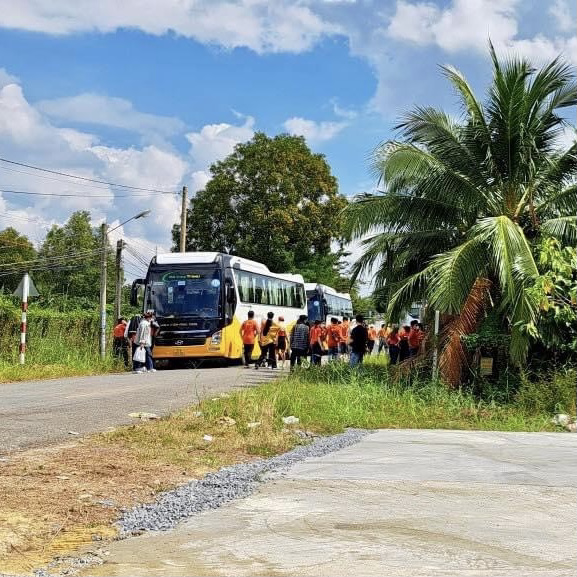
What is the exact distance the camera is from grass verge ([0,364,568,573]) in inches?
237

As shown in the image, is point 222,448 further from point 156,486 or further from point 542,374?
point 542,374

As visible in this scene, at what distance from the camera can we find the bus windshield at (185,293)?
82.6 ft

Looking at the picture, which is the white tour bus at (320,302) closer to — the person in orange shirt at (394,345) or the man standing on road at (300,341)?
the person in orange shirt at (394,345)

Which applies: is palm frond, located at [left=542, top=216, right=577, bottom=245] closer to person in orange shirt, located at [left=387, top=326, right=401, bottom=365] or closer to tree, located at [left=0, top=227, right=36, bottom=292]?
person in orange shirt, located at [left=387, top=326, right=401, bottom=365]

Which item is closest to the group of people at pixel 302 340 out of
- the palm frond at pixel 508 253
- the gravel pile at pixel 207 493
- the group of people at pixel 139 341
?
the group of people at pixel 139 341

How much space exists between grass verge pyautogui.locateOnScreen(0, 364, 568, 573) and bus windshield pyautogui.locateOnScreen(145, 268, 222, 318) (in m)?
7.80

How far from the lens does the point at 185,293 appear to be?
83.2ft

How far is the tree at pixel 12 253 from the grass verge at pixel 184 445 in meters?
45.4

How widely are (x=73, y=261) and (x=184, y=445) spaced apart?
172 ft

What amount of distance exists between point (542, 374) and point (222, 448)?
26.8 ft

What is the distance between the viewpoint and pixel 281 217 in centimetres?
4428

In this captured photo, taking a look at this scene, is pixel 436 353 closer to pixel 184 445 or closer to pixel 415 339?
pixel 415 339

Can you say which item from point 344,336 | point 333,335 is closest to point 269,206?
point 344,336

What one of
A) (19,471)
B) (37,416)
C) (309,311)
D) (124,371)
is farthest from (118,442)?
(309,311)
